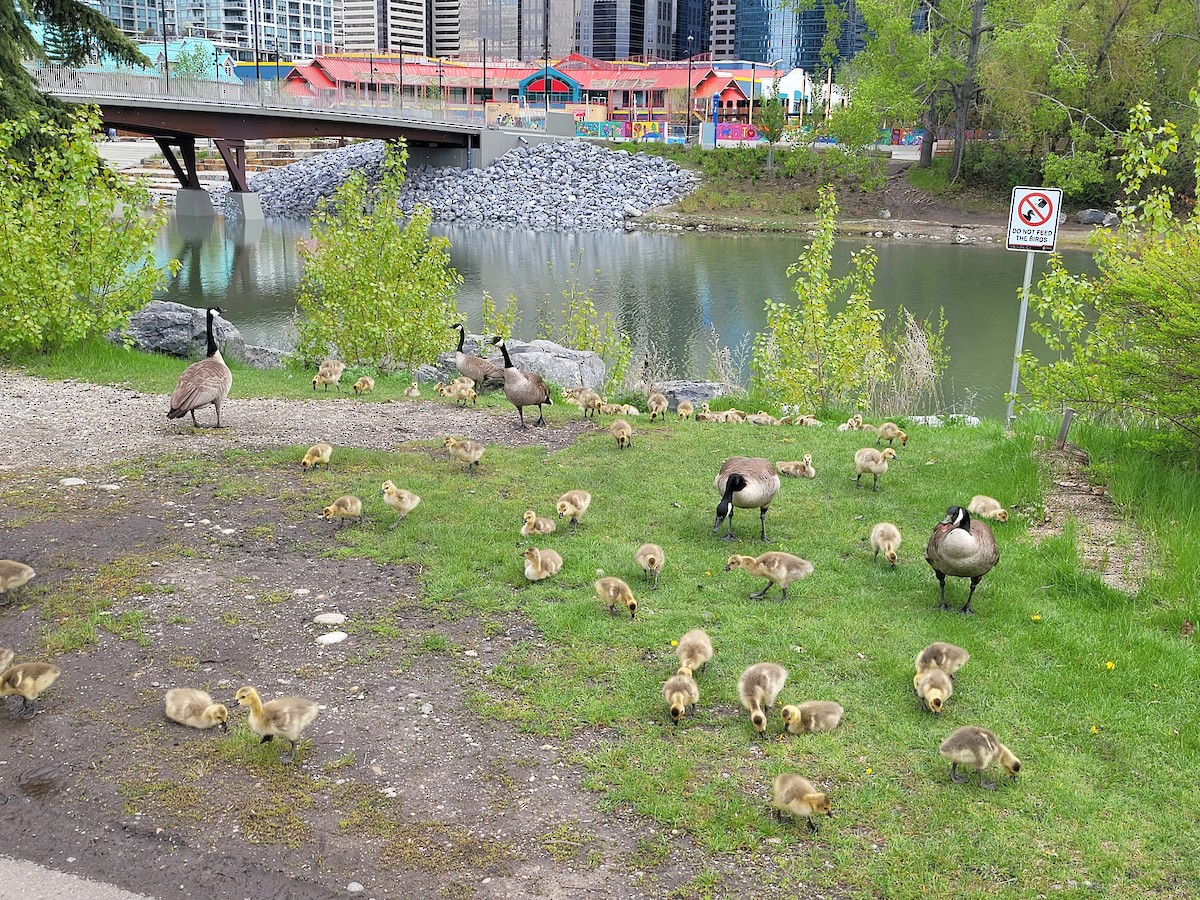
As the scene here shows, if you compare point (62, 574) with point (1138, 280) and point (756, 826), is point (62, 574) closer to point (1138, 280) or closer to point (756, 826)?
point (756, 826)

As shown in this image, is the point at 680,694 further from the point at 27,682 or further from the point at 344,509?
the point at 344,509

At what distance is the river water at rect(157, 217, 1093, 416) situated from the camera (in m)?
27.7

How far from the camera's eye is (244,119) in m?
57.6

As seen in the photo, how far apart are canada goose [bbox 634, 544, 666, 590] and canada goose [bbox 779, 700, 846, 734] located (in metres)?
2.19

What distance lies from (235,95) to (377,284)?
1761 inches

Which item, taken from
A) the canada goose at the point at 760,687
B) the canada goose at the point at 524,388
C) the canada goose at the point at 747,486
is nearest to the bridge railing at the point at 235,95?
the canada goose at the point at 524,388

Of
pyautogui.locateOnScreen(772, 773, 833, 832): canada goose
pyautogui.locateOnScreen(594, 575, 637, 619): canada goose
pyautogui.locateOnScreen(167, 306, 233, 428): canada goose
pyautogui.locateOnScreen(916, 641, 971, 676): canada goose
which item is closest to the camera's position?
pyautogui.locateOnScreen(772, 773, 833, 832): canada goose

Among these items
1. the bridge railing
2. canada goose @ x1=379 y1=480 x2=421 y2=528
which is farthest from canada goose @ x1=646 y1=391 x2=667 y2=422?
the bridge railing

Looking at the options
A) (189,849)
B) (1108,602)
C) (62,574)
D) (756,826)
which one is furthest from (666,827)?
(62,574)

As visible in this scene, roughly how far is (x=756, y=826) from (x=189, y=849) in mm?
2962

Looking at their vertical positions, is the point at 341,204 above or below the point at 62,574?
above

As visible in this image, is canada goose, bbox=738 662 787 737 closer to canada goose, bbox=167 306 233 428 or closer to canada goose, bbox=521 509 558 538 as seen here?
canada goose, bbox=521 509 558 538

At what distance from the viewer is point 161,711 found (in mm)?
6379

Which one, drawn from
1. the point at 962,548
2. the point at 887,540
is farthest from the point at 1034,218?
the point at 962,548
